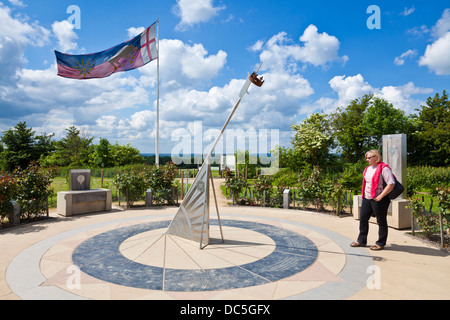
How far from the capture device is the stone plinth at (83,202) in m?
9.42

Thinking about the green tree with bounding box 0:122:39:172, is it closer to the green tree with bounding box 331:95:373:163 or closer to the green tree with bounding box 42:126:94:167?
the green tree with bounding box 42:126:94:167

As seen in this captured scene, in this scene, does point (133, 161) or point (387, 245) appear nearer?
point (387, 245)

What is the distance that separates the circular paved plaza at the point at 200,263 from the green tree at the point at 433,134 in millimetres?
28274

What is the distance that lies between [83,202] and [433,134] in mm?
33329

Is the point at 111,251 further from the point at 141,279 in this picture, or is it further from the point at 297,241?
the point at 297,241

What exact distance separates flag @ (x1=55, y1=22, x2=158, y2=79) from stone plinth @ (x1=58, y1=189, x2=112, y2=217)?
823 centimetres

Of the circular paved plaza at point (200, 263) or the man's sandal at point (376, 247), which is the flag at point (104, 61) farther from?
the man's sandal at point (376, 247)

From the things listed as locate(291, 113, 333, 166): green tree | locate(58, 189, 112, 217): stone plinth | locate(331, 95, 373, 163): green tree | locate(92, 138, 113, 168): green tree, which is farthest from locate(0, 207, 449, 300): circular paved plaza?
locate(92, 138, 113, 168): green tree

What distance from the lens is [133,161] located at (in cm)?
4241

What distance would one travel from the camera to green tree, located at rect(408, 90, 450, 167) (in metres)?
28.8

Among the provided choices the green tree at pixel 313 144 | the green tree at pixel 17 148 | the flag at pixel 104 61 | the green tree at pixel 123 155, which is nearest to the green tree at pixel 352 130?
the green tree at pixel 313 144

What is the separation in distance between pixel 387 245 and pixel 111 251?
579 cm

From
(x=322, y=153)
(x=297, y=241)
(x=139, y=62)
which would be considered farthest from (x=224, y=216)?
(x=322, y=153)
